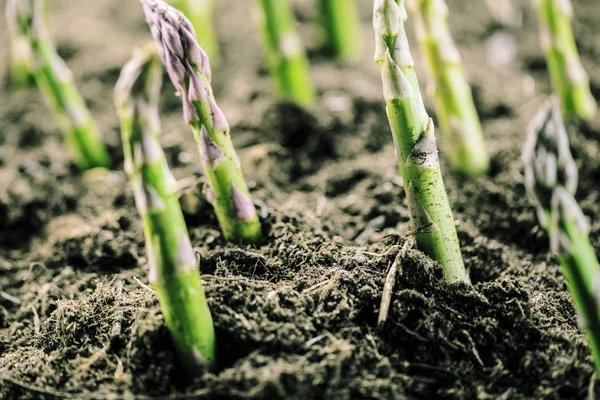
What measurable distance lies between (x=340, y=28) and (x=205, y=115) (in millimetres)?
1677

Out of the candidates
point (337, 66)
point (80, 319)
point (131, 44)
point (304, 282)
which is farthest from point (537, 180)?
point (131, 44)

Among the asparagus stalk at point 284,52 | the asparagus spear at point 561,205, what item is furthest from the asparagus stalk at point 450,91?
the asparagus spear at point 561,205

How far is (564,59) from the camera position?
226 cm

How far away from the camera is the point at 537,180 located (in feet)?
3.84

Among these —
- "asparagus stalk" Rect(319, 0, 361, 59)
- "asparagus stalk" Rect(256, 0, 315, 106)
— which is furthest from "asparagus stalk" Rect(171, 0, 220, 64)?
"asparagus stalk" Rect(319, 0, 361, 59)

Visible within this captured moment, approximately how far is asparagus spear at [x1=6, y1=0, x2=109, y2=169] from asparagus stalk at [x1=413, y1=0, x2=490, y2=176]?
1.34 m

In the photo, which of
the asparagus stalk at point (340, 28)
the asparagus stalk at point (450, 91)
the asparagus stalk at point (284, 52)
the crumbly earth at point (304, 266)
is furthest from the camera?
the asparagus stalk at point (340, 28)

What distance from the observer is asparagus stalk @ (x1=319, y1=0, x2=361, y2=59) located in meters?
2.89

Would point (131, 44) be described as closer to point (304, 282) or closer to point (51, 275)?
point (51, 275)

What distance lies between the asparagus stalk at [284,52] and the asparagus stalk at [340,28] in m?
0.45

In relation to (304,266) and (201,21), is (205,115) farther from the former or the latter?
(201,21)

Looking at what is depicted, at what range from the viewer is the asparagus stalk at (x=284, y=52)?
8.03 feet

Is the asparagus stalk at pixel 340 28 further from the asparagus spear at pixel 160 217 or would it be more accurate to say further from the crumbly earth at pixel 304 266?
the asparagus spear at pixel 160 217

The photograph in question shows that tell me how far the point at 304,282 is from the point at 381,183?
2.29 feet
